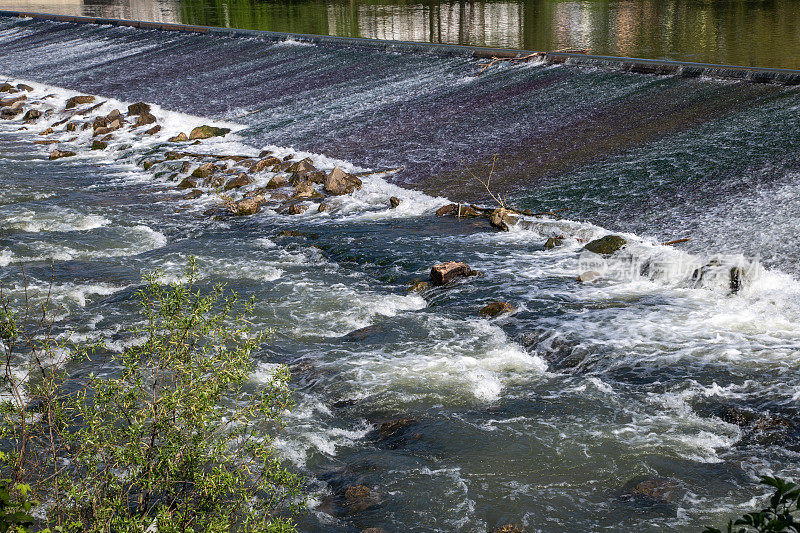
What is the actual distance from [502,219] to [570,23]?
55.6 feet

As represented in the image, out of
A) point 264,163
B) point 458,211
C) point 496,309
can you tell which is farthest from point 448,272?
point 264,163

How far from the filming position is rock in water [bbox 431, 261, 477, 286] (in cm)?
934

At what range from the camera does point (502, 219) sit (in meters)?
11.0

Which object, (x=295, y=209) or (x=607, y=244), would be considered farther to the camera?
(x=295, y=209)

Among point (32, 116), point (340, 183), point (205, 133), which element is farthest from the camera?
point (32, 116)

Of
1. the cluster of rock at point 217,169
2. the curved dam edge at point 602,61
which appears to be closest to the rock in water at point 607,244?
the cluster of rock at point 217,169

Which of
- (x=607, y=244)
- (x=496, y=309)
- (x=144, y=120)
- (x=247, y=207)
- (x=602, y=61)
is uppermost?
(x=602, y=61)

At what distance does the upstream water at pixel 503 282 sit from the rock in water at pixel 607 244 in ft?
0.54

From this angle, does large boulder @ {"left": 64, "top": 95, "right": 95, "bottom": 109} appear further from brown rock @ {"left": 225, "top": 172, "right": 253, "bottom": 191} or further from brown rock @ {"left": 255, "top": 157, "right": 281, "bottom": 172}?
brown rock @ {"left": 225, "top": 172, "right": 253, "bottom": 191}

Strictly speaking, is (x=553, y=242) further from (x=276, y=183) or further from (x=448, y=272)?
(x=276, y=183)

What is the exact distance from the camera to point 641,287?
882 centimetres

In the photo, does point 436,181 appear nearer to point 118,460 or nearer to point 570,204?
point 570,204

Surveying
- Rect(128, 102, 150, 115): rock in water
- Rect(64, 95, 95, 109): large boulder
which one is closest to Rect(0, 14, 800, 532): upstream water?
Rect(128, 102, 150, 115): rock in water

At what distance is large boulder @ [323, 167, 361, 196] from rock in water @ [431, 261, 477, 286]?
13.3ft
